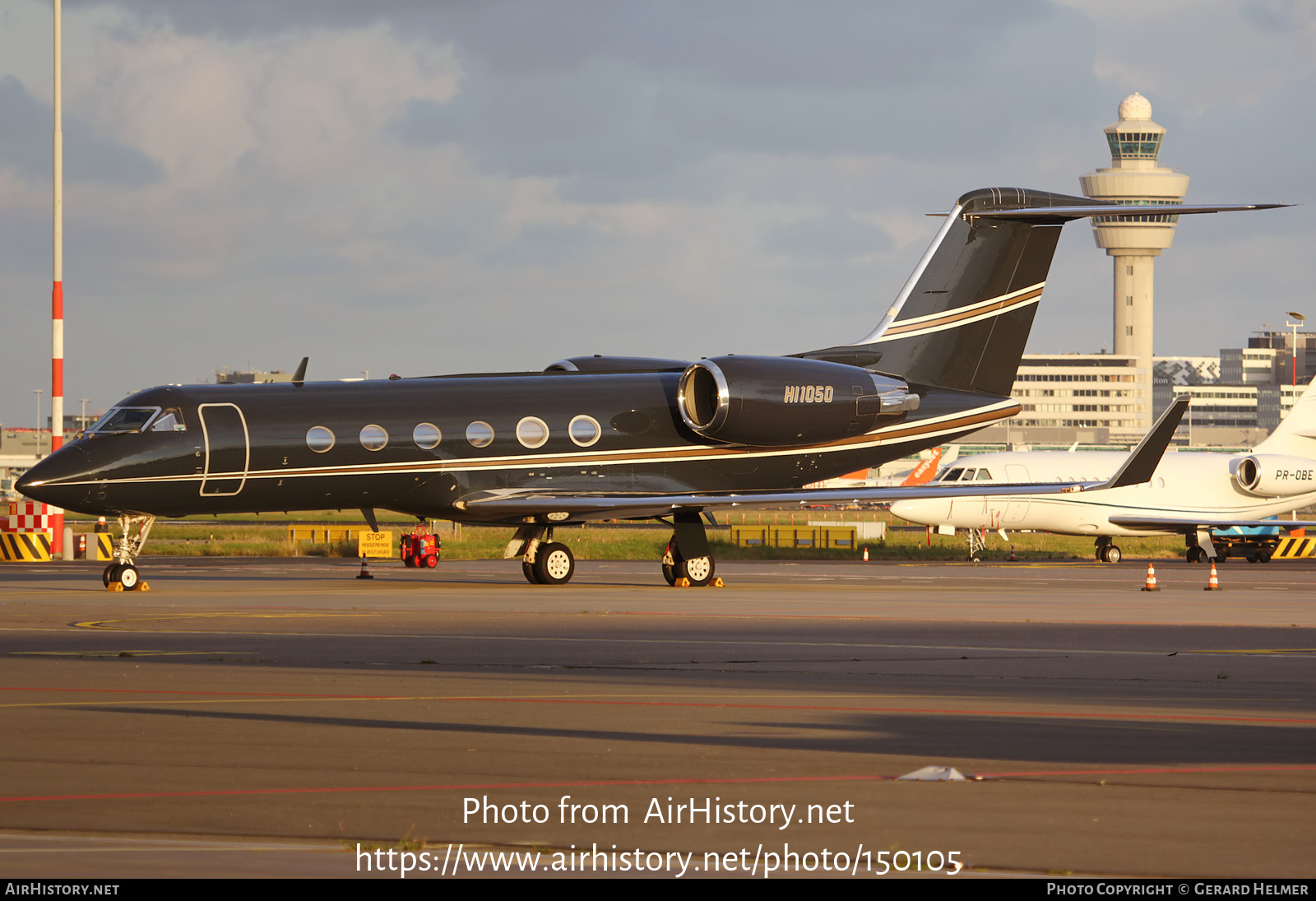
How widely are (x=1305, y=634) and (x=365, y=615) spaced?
11.6 m

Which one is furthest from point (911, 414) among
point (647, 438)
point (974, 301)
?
point (647, 438)

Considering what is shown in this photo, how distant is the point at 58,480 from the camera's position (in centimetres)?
2362

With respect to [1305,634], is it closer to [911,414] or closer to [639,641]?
[639,641]

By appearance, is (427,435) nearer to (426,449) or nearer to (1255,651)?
(426,449)

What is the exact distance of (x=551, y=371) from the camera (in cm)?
2997

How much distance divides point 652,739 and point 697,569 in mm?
18184

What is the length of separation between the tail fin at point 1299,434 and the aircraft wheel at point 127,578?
3739 centimetres

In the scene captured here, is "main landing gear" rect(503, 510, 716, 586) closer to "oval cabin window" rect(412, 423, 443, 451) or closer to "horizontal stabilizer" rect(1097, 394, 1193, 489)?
"oval cabin window" rect(412, 423, 443, 451)

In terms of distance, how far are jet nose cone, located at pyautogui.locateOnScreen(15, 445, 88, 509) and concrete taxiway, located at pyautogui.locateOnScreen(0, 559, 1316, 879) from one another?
12.8 ft

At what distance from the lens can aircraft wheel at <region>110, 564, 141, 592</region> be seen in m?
24.3

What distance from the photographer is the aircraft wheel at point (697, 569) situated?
1081 inches

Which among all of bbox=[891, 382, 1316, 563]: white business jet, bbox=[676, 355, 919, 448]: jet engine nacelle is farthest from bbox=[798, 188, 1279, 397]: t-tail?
bbox=[891, 382, 1316, 563]: white business jet

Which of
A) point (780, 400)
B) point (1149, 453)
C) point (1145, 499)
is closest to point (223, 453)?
point (780, 400)

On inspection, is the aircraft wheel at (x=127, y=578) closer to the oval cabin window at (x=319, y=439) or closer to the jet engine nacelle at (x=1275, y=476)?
the oval cabin window at (x=319, y=439)
